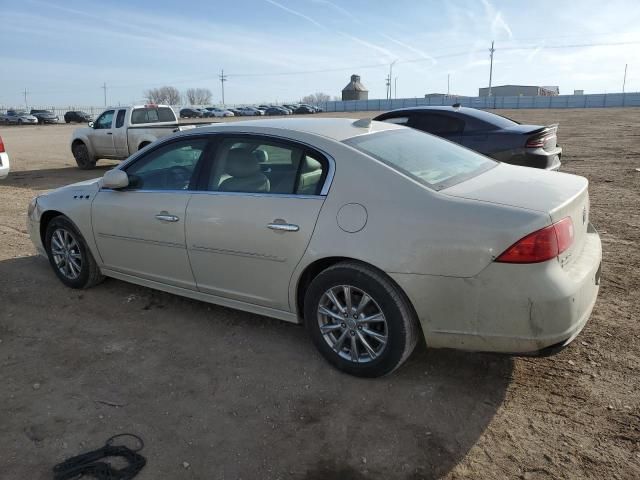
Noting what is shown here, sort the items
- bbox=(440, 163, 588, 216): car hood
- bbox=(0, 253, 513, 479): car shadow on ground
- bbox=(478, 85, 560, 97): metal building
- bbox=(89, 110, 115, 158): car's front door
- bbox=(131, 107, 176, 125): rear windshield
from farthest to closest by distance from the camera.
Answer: bbox=(478, 85, 560, 97): metal building
bbox=(89, 110, 115, 158): car's front door
bbox=(131, 107, 176, 125): rear windshield
bbox=(440, 163, 588, 216): car hood
bbox=(0, 253, 513, 479): car shadow on ground

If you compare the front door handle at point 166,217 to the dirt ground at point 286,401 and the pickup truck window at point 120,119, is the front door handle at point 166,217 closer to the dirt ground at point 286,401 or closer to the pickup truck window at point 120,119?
the dirt ground at point 286,401

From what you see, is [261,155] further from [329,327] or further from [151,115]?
[151,115]

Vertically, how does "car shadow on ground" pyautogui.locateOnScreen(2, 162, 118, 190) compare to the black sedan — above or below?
below

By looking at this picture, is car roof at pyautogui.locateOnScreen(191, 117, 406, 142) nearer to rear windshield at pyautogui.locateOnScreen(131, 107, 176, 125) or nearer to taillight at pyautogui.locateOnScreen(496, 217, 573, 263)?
taillight at pyautogui.locateOnScreen(496, 217, 573, 263)

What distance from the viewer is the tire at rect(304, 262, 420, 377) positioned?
3023 millimetres

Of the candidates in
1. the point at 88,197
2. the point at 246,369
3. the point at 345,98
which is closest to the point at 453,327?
the point at 246,369

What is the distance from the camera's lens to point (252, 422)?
2.90 meters

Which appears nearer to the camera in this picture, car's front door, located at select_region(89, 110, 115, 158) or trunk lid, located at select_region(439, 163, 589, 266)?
trunk lid, located at select_region(439, 163, 589, 266)

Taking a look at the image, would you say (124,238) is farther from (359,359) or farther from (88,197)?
(359,359)

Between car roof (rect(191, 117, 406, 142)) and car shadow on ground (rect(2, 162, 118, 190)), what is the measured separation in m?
8.69

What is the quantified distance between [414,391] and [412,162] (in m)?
1.44

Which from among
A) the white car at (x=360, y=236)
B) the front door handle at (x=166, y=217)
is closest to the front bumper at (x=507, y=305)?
the white car at (x=360, y=236)

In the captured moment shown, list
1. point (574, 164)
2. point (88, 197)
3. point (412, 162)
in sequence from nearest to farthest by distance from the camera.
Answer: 1. point (412, 162)
2. point (88, 197)
3. point (574, 164)

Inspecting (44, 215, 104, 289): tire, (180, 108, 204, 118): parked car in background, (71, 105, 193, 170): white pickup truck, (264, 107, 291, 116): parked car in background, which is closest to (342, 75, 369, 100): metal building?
(264, 107, 291, 116): parked car in background
